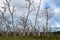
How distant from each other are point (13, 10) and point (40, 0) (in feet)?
32.2

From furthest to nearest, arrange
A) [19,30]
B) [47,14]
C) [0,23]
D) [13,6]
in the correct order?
[19,30] → [0,23] → [47,14] → [13,6]

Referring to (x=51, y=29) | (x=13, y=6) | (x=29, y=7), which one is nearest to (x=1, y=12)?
(x=13, y=6)

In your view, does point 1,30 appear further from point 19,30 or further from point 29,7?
point 29,7

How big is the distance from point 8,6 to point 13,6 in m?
4.75

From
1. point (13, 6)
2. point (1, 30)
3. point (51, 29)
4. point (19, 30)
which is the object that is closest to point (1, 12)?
point (13, 6)

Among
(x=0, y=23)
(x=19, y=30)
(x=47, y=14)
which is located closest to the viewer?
(x=47, y=14)

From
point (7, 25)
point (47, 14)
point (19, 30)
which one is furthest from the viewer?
point (19, 30)

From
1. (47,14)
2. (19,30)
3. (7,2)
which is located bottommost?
(19,30)

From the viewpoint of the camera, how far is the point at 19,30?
88.9 m

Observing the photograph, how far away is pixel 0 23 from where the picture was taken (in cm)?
7219

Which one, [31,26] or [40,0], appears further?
[31,26]

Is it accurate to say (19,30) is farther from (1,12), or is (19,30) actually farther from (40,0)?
(40,0)

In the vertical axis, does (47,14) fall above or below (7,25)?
above

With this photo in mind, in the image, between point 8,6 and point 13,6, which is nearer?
point 8,6
